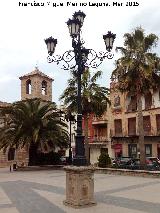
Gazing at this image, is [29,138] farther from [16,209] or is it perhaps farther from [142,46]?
[16,209]

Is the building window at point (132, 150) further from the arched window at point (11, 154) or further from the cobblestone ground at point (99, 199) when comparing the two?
the cobblestone ground at point (99, 199)

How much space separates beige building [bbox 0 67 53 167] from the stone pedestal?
104 feet

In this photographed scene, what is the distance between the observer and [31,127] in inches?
1227

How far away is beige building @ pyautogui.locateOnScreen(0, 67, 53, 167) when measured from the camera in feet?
143

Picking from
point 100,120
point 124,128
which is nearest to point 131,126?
point 124,128

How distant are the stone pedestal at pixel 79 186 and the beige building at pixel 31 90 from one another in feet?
104

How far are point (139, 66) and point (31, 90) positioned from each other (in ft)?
72.0

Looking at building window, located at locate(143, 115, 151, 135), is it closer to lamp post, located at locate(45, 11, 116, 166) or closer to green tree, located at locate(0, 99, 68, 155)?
green tree, located at locate(0, 99, 68, 155)

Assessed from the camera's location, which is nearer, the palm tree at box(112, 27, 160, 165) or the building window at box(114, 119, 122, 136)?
the palm tree at box(112, 27, 160, 165)

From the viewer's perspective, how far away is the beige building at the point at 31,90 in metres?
43.5

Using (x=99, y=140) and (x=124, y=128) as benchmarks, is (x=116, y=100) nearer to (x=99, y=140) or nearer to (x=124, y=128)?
(x=124, y=128)

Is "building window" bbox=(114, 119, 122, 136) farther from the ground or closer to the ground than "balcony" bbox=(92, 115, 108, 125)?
closer to the ground

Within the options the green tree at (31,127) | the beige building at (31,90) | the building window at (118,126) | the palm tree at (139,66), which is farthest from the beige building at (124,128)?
the palm tree at (139,66)

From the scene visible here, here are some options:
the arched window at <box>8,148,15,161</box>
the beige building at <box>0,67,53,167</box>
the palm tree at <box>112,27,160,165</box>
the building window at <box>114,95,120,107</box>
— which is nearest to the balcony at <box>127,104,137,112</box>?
the building window at <box>114,95,120,107</box>
